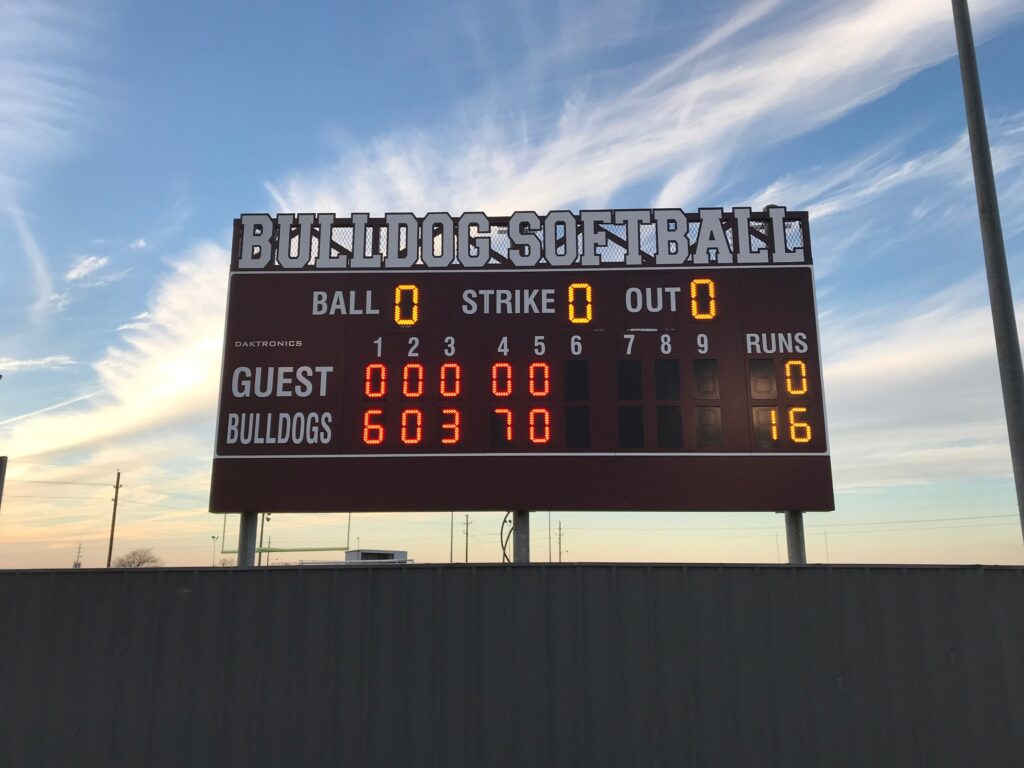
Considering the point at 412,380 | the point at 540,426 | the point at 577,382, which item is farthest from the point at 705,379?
the point at 412,380

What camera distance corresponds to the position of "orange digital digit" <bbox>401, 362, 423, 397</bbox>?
44.4ft

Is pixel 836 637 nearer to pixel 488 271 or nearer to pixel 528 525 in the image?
pixel 528 525

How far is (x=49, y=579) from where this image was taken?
31.1ft

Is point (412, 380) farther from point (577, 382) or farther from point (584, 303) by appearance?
point (584, 303)

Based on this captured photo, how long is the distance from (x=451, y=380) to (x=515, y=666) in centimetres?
562

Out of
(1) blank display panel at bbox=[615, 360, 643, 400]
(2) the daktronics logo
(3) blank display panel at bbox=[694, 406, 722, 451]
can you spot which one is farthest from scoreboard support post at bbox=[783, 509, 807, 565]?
(2) the daktronics logo

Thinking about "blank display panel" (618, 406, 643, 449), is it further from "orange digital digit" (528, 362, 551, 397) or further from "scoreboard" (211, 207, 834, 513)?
"orange digital digit" (528, 362, 551, 397)

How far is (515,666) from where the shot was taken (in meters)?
9.19

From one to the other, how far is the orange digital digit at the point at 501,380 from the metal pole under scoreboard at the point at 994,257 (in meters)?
7.30

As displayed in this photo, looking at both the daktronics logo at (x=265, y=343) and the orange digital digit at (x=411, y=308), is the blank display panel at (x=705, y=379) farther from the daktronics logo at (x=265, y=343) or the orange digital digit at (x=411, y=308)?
the daktronics logo at (x=265, y=343)

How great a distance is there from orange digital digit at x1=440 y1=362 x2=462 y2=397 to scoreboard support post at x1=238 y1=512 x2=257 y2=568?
3965 millimetres

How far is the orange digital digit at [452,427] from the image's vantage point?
43.7 ft

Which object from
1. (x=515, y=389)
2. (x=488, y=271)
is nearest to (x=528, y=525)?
(x=515, y=389)

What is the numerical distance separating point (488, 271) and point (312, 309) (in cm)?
328
